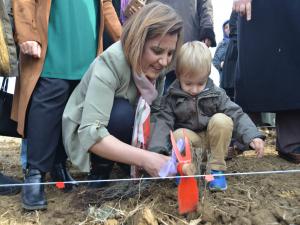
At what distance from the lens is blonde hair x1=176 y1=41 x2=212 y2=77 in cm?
222

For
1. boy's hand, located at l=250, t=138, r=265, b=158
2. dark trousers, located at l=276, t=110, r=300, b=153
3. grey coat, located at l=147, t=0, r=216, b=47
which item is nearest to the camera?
boy's hand, located at l=250, t=138, r=265, b=158

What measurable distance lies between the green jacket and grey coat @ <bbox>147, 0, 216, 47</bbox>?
40.6 inches

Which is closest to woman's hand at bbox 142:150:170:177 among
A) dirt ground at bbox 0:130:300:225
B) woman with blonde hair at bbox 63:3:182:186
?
woman with blonde hair at bbox 63:3:182:186

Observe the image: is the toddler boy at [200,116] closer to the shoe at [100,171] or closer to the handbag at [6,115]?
the shoe at [100,171]

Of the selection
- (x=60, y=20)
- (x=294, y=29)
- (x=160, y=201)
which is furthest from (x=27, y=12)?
(x=294, y=29)

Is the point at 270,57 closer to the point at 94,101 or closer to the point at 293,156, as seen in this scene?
the point at 293,156

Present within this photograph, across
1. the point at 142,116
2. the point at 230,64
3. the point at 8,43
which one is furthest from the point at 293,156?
the point at 230,64

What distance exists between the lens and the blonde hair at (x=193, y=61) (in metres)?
2.22

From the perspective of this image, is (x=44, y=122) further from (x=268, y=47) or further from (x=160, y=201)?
(x=268, y=47)

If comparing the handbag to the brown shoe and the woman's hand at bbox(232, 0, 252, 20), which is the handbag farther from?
the brown shoe

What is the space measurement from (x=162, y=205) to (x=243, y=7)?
1.36 m

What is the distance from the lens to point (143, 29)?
6.74 feet

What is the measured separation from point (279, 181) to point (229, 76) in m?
2.36

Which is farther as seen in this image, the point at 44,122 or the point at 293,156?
the point at 293,156
